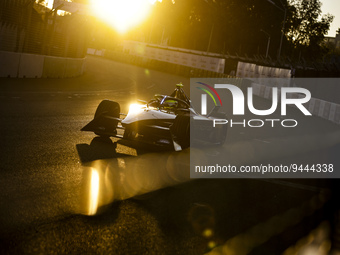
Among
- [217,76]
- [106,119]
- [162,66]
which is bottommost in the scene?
[106,119]

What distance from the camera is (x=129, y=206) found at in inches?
243

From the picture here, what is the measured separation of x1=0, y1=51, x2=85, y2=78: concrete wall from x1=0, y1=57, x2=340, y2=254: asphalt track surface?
1166 cm

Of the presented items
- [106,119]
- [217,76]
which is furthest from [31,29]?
[217,76]

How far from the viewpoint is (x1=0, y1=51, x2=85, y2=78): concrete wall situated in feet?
73.7

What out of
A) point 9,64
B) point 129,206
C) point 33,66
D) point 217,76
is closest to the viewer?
point 129,206

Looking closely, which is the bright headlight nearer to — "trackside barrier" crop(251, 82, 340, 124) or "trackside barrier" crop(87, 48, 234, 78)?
"trackside barrier" crop(251, 82, 340, 124)

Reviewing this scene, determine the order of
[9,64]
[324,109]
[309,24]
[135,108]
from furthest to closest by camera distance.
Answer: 1. [309,24]
2. [324,109]
3. [9,64]
4. [135,108]

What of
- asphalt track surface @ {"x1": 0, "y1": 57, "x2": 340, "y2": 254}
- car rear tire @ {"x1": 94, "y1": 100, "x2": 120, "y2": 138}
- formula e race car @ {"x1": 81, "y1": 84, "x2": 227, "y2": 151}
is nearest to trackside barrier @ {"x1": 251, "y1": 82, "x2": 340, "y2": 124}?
formula e race car @ {"x1": 81, "y1": 84, "x2": 227, "y2": 151}

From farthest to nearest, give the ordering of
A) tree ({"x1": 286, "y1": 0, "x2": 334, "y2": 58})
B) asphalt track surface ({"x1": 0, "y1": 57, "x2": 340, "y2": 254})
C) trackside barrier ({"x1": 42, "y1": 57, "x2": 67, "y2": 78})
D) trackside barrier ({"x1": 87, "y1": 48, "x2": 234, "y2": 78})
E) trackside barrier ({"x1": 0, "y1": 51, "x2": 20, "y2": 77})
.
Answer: tree ({"x1": 286, "y1": 0, "x2": 334, "y2": 58})
trackside barrier ({"x1": 87, "y1": 48, "x2": 234, "y2": 78})
trackside barrier ({"x1": 42, "y1": 57, "x2": 67, "y2": 78})
trackside barrier ({"x1": 0, "y1": 51, "x2": 20, "y2": 77})
asphalt track surface ({"x1": 0, "y1": 57, "x2": 340, "y2": 254})

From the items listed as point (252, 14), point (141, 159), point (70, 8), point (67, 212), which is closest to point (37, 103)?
point (141, 159)

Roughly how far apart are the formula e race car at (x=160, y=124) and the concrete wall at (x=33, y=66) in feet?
40.0

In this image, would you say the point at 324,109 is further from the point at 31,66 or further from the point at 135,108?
the point at 135,108

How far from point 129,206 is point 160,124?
177 inches

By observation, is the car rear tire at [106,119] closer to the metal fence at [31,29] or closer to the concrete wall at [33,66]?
the concrete wall at [33,66]
